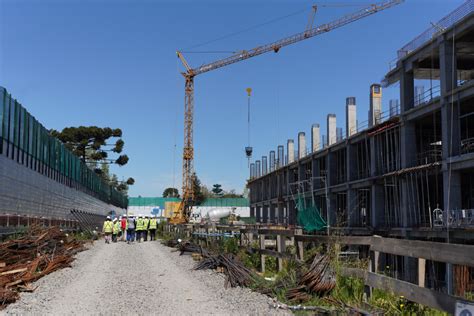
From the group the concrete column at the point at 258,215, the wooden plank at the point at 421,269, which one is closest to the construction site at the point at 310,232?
the wooden plank at the point at 421,269

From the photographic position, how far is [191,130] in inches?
2741

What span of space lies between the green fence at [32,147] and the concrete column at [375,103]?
2014cm

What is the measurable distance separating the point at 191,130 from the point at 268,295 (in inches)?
2383

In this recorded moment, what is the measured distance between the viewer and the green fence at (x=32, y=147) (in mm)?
20562

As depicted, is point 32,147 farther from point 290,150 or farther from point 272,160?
point 272,160

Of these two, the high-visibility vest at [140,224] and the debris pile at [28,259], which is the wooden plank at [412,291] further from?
the high-visibility vest at [140,224]

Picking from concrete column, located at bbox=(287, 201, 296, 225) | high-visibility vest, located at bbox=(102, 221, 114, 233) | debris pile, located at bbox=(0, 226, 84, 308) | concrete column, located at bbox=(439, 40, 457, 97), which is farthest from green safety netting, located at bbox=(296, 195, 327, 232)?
concrete column, located at bbox=(287, 201, 296, 225)

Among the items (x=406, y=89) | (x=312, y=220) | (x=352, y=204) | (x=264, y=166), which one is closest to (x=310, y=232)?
(x=312, y=220)

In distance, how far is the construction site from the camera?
8.59m

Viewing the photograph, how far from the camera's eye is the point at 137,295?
34.1 ft

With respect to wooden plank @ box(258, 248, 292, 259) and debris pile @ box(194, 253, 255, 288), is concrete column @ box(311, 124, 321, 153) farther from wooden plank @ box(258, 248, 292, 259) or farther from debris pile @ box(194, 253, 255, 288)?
wooden plank @ box(258, 248, 292, 259)

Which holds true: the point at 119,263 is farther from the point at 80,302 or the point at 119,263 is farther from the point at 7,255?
the point at 80,302

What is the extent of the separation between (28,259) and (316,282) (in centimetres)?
1037

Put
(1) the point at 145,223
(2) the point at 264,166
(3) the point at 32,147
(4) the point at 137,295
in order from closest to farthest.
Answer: (4) the point at 137,295 < (3) the point at 32,147 < (1) the point at 145,223 < (2) the point at 264,166
